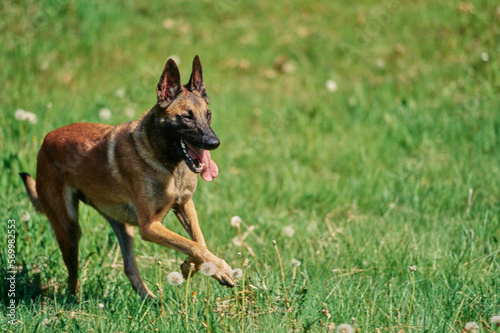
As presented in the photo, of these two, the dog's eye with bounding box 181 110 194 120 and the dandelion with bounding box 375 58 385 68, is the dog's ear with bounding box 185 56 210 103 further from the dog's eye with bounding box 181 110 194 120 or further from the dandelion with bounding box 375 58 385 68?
the dandelion with bounding box 375 58 385 68

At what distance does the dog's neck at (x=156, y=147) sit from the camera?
3662 mm

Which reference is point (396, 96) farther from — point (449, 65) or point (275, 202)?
point (275, 202)

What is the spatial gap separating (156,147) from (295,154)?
3267mm

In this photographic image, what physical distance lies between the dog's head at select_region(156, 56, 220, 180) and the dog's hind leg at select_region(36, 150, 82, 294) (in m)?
0.97

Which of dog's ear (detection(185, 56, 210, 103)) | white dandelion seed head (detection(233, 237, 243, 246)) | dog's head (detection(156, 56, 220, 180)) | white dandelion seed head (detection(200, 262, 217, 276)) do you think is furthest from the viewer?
white dandelion seed head (detection(233, 237, 243, 246))

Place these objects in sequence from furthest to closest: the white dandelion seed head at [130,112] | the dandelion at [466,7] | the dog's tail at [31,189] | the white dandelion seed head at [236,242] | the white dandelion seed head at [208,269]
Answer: the dandelion at [466,7]
the white dandelion seed head at [130,112]
the white dandelion seed head at [236,242]
the dog's tail at [31,189]
the white dandelion seed head at [208,269]

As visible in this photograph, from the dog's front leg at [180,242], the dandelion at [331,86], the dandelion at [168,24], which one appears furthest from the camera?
the dandelion at [168,24]

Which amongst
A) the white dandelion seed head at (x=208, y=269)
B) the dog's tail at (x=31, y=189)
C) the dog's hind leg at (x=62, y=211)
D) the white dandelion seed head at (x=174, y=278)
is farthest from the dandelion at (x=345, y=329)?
the dog's tail at (x=31, y=189)

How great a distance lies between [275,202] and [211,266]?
2.96 metres

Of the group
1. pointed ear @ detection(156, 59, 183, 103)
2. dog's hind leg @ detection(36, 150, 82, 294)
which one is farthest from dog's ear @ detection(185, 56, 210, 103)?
dog's hind leg @ detection(36, 150, 82, 294)

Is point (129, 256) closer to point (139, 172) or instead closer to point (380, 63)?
point (139, 172)

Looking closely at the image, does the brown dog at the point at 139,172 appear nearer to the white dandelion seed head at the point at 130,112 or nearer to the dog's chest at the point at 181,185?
the dog's chest at the point at 181,185

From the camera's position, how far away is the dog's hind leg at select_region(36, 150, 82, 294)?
13.0ft

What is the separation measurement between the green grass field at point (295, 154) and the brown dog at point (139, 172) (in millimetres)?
299
